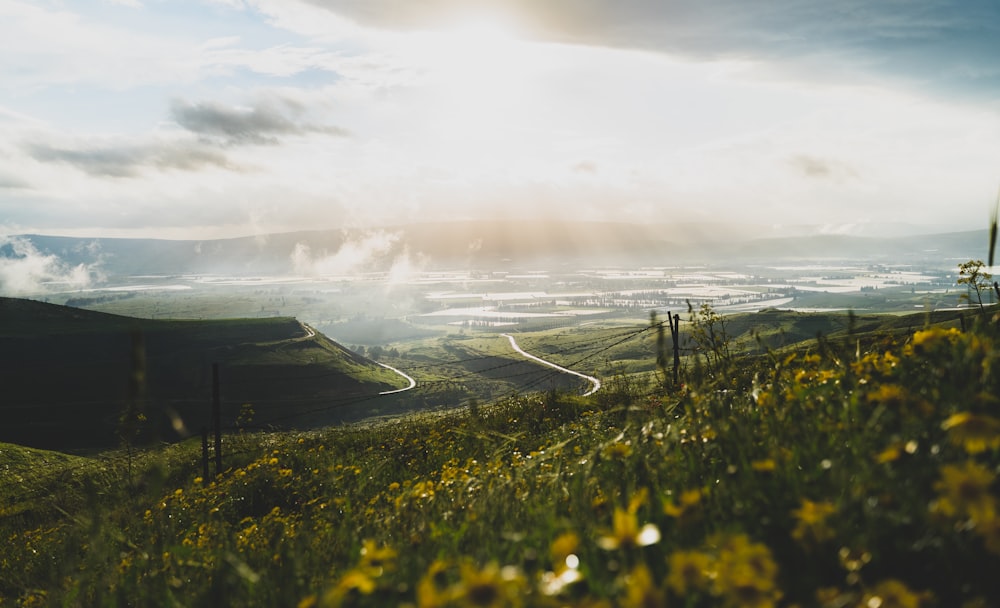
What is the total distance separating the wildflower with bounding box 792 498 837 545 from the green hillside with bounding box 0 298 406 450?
139 m

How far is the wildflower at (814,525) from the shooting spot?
219 cm

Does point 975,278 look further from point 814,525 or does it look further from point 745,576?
point 745,576

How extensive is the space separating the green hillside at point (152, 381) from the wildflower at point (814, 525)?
13855 cm

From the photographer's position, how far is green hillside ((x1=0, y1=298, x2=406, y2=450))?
13338cm

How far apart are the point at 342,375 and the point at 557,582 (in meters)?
199

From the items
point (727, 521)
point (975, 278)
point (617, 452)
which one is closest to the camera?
point (727, 521)

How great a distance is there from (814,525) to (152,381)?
180379 millimetres

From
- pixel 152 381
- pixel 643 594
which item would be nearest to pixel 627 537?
pixel 643 594

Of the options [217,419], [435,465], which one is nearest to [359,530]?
[435,465]

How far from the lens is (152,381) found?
153m

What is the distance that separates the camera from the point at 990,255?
3479 mm

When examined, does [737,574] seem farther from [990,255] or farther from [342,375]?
[342,375]

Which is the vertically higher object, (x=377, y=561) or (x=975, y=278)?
(x=975, y=278)

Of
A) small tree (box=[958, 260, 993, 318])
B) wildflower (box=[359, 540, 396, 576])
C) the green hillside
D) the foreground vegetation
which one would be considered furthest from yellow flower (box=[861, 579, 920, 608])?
the green hillside
